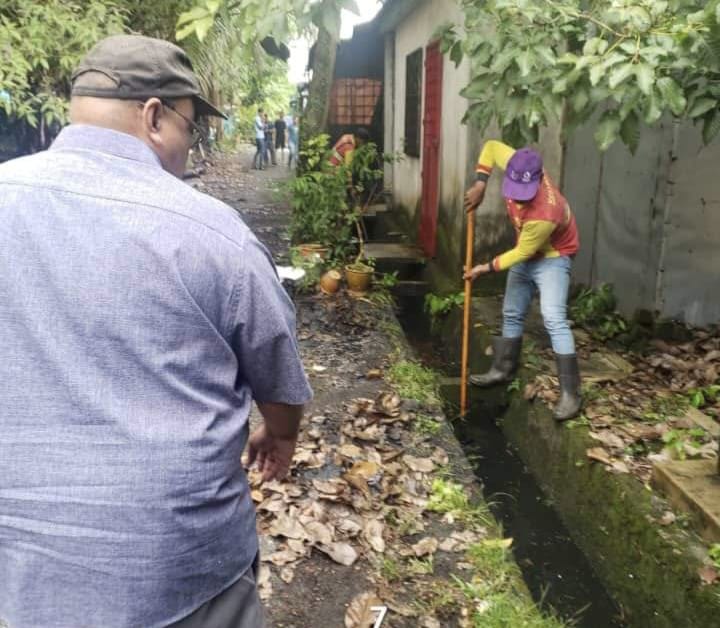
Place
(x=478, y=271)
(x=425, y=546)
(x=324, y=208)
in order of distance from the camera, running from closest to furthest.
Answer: (x=425, y=546) < (x=478, y=271) < (x=324, y=208)

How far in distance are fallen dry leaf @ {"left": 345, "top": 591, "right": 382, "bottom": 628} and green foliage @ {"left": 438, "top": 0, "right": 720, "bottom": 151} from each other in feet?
7.46

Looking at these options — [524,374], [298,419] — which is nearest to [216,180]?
[524,374]

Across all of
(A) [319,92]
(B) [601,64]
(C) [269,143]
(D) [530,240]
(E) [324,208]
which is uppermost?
(A) [319,92]

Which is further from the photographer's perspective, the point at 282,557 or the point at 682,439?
the point at 682,439

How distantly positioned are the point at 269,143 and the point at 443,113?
17347mm

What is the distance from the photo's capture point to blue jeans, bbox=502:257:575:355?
5.16 meters

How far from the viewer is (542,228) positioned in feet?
16.6

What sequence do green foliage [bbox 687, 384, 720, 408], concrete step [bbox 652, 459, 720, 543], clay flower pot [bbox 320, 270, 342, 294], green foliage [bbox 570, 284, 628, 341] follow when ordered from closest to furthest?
concrete step [bbox 652, 459, 720, 543]
green foliage [bbox 687, 384, 720, 408]
green foliage [bbox 570, 284, 628, 341]
clay flower pot [bbox 320, 270, 342, 294]

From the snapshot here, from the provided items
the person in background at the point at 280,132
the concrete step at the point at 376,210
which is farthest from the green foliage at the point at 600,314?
the person in background at the point at 280,132

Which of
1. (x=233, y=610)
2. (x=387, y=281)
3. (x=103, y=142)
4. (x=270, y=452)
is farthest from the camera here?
(x=387, y=281)

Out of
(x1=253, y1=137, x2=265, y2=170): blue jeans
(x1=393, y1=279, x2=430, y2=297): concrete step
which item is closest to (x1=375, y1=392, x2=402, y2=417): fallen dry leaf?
(x1=393, y1=279, x2=430, y2=297): concrete step

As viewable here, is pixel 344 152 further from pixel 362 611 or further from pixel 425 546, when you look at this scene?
pixel 362 611

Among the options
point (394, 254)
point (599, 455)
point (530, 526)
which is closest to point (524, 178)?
point (599, 455)

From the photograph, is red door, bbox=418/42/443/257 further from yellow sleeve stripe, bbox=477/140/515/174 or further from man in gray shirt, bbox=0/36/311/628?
man in gray shirt, bbox=0/36/311/628
